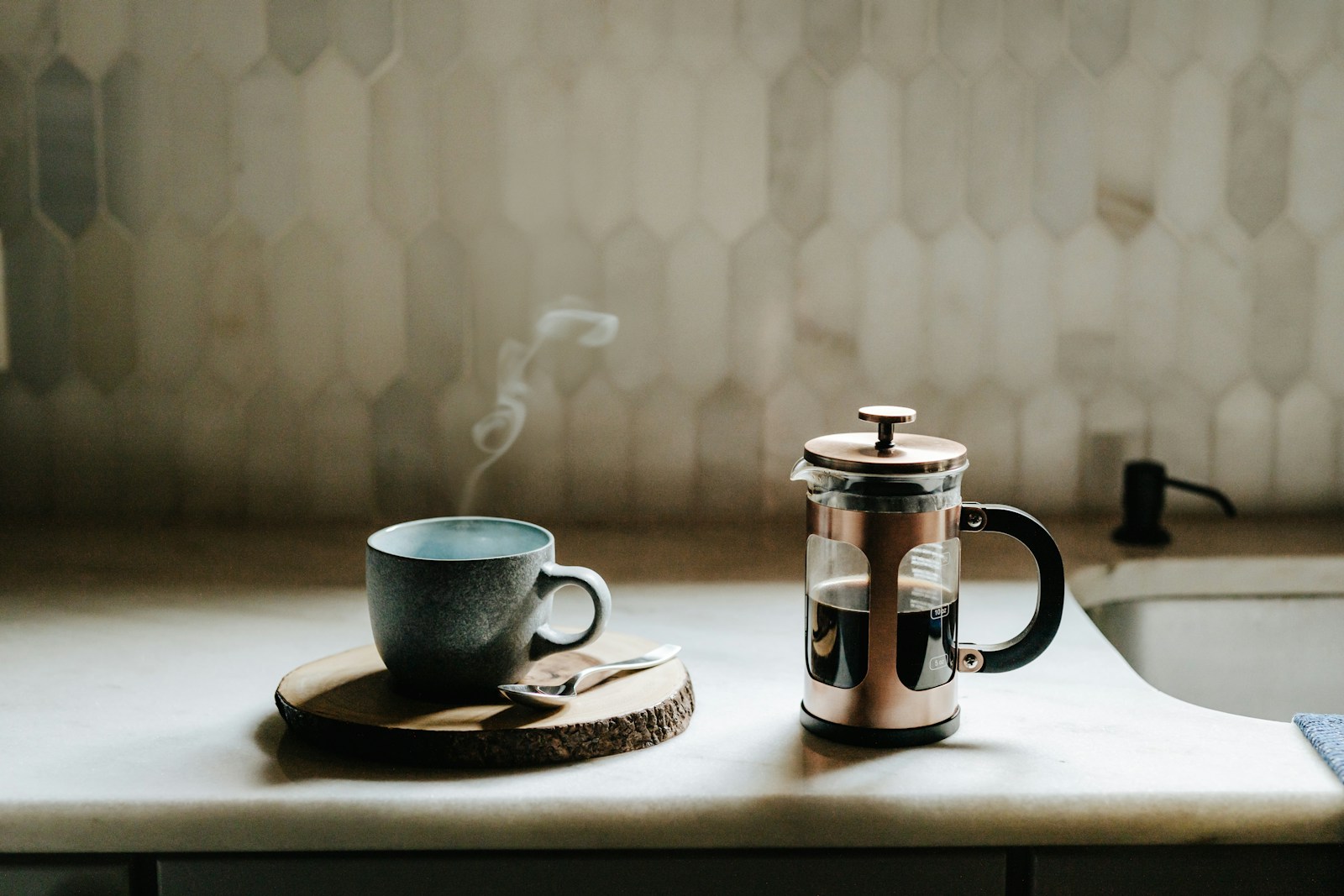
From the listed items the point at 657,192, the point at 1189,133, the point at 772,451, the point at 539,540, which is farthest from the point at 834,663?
the point at 1189,133

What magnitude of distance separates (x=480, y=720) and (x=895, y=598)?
0.93 feet

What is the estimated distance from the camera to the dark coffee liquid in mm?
751

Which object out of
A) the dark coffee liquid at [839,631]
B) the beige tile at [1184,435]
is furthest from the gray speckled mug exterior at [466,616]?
the beige tile at [1184,435]

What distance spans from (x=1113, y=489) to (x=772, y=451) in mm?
421

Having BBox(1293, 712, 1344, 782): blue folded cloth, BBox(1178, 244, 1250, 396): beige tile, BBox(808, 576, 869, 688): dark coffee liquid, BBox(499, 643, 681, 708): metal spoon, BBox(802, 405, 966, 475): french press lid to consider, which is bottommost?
BBox(1293, 712, 1344, 782): blue folded cloth

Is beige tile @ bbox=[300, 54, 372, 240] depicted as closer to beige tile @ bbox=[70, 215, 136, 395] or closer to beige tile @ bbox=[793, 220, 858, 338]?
beige tile @ bbox=[70, 215, 136, 395]

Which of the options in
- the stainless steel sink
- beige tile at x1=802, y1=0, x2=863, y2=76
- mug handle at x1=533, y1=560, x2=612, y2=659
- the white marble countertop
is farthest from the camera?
beige tile at x1=802, y1=0, x2=863, y2=76

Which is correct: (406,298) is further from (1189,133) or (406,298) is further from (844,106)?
(1189,133)

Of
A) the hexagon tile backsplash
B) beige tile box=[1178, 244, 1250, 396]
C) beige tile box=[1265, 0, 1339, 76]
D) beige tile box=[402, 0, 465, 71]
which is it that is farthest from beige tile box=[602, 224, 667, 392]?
beige tile box=[1265, 0, 1339, 76]

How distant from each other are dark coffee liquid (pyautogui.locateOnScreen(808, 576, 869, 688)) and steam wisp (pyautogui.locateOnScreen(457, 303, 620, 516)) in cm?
64

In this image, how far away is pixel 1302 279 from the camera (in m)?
1.35

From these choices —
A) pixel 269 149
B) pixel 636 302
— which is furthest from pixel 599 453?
pixel 269 149

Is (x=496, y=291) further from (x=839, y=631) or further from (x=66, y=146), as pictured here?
(x=839, y=631)

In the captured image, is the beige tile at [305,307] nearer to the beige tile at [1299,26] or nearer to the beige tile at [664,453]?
the beige tile at [664,453]
